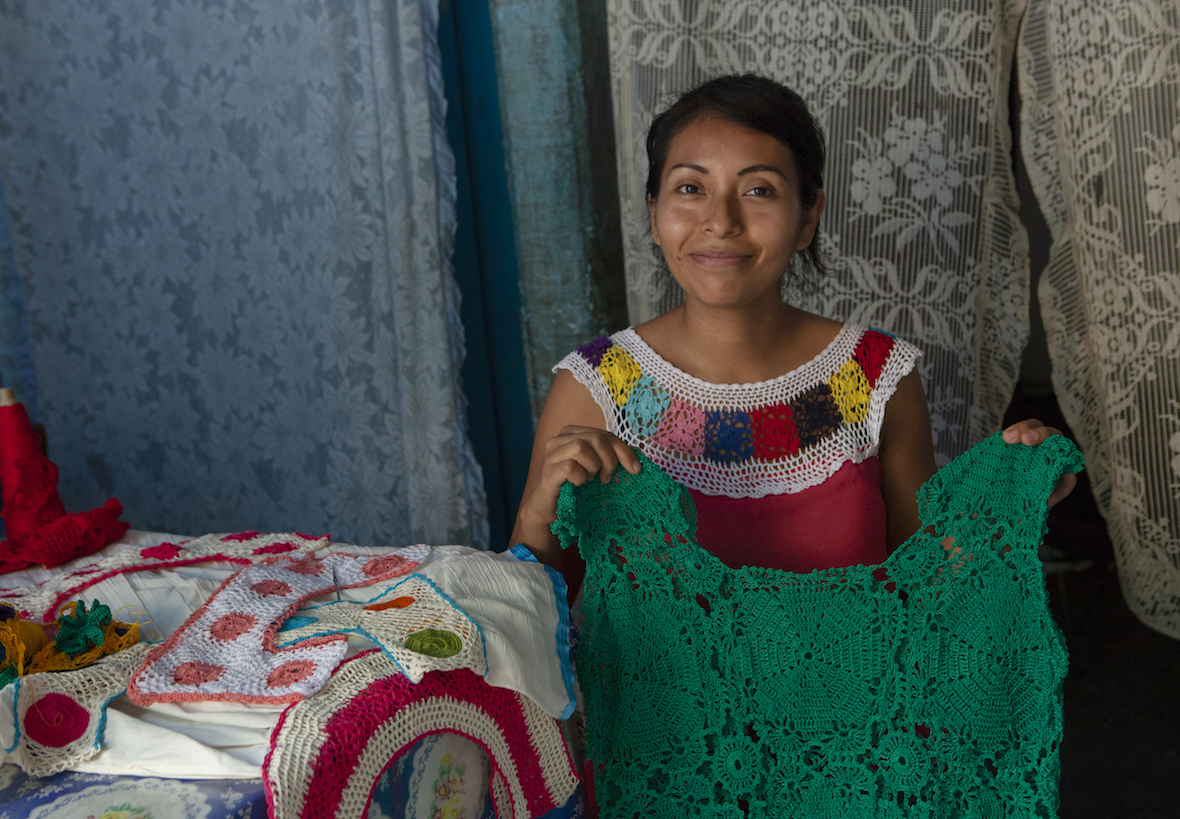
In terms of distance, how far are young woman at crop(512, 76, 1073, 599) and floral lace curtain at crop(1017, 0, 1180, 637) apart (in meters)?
0.75

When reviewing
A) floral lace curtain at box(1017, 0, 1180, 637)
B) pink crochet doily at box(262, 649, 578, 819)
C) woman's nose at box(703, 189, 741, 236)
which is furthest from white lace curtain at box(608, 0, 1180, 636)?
pink crochet doily at box(262, 649, 578, 819)

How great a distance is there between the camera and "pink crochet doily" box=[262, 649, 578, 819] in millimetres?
695

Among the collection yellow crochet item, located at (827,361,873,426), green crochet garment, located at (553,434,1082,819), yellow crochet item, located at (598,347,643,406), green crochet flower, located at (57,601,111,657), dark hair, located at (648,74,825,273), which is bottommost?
green crochet garment, located at (553,434,1082,819)

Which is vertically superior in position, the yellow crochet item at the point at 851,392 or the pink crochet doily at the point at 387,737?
the yellow crochet item at the point at 851,392

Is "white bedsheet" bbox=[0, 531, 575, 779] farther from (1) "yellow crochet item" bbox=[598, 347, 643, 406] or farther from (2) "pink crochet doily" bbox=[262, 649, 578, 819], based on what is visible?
(1) "yellow crochet item" bbox=[598, 347, 643, 406]

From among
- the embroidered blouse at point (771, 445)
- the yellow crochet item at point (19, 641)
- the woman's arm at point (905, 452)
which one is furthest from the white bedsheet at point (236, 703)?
the woman's arm at point (905, 452)

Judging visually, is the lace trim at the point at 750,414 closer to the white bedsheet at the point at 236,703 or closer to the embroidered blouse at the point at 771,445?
the embroidered blouse at the point at 771,445

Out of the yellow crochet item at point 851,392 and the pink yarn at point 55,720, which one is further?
the yellow crochet item at point 851,392

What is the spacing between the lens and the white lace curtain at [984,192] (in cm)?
173

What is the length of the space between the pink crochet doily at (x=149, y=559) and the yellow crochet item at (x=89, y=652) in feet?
0.57

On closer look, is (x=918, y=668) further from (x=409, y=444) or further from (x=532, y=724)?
(x=409, y=444)

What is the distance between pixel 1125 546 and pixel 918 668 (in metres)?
1.21

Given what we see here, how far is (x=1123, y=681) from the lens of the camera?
2373 millimetres

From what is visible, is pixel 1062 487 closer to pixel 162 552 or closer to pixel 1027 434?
pixel 1027 434
